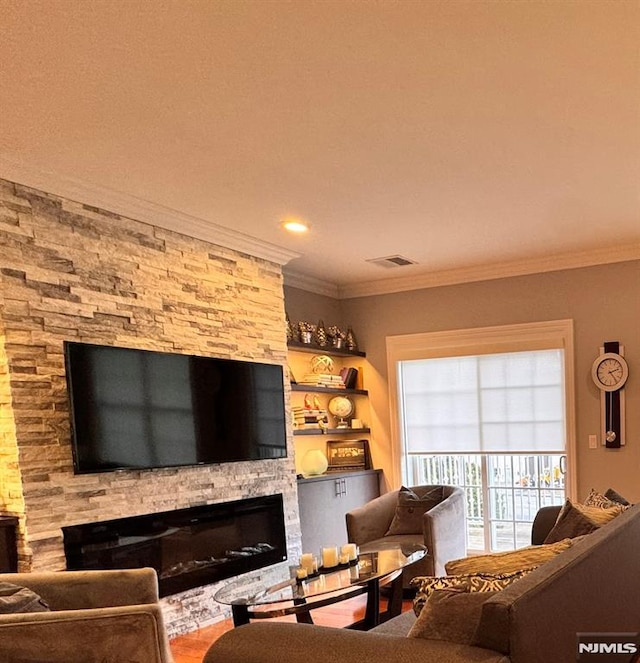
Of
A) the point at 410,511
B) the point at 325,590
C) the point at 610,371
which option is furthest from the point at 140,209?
the point at 610,371

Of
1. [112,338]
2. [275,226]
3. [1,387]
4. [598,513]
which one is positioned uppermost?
[275,226]

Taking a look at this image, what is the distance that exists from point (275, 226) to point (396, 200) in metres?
0.87

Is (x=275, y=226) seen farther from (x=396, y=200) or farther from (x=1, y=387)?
(x=1, y=387)

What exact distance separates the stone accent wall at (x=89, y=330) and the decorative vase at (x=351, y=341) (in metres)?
1.76

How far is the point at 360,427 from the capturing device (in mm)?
6125

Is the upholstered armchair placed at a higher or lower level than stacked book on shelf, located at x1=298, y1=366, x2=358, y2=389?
lower

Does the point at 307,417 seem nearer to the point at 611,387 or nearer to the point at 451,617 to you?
the point at 611,387

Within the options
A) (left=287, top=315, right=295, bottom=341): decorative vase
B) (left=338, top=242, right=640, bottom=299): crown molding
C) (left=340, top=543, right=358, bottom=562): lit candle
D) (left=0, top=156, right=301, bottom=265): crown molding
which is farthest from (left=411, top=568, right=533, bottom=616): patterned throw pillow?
(left=338, top=242, right=640, bottom=299): crown molding

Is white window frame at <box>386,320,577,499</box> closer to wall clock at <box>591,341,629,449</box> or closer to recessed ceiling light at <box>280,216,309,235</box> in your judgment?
wall clock at <box>591,341,629,449</box>

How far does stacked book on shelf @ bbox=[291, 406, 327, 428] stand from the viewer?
5348 millimetres

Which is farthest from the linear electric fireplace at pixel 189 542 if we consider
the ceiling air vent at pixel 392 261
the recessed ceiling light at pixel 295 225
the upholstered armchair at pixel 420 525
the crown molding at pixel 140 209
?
the ceiling air vent at pixel 392 261

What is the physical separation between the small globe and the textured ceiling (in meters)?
1.84

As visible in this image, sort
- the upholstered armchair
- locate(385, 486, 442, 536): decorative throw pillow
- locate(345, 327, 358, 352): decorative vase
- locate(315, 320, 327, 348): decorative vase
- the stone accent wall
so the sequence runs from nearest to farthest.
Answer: the stone accent wall
the upholstered armchair
locate(385, 486, 442, 536): decorative throw pillow
locate(315, 320, 327, 348): decorative vase
locate(345, 327, 358, 352): decorative vase

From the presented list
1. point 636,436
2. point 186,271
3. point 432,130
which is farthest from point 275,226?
point 636,436
